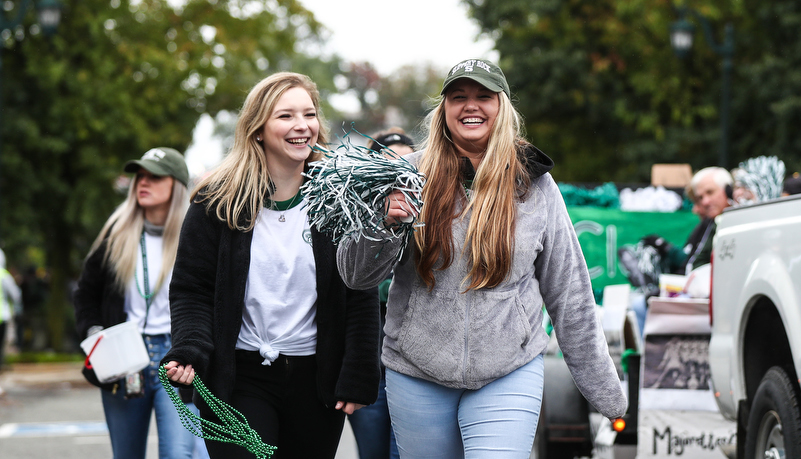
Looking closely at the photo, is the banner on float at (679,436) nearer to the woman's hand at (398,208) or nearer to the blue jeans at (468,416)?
the blue jeans at (468,416)

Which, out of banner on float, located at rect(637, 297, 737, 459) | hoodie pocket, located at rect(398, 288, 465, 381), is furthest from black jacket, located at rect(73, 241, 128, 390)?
banner on float, located at rect(637, 297, 737, 459)

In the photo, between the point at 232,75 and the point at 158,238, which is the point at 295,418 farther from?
the point at 232,75

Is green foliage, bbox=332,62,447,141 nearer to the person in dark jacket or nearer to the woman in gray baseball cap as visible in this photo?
the woman in gray baseball cap

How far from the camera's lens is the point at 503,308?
3.14 meters

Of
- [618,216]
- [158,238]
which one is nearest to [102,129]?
[618,216]

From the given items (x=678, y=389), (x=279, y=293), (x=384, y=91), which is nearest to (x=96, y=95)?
(x=678, y=389)

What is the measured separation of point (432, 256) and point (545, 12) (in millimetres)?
20799

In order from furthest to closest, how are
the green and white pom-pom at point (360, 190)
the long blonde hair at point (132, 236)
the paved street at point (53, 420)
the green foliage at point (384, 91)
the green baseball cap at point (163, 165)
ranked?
the green foliage at point (384, 91) < the paved street at point (53, 420) < the green baseball cap at point (163, 165) < the long blonde hair at point (132, 236) < the green and white pom-pom at point (360, 190)

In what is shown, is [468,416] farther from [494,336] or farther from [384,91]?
[384,91]

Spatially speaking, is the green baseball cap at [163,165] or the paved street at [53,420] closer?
the green baseball cap at [163,165]

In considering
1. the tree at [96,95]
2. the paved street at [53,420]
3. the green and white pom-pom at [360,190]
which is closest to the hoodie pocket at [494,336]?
the green and white pom-pom at [360,190]

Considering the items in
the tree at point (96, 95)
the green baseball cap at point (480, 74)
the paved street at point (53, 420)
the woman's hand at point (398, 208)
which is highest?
the tree at point (96, 95)

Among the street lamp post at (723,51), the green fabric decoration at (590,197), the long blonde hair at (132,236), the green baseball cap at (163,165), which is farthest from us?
the street lamp post at (723,51)

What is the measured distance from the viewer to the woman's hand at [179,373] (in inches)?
123
